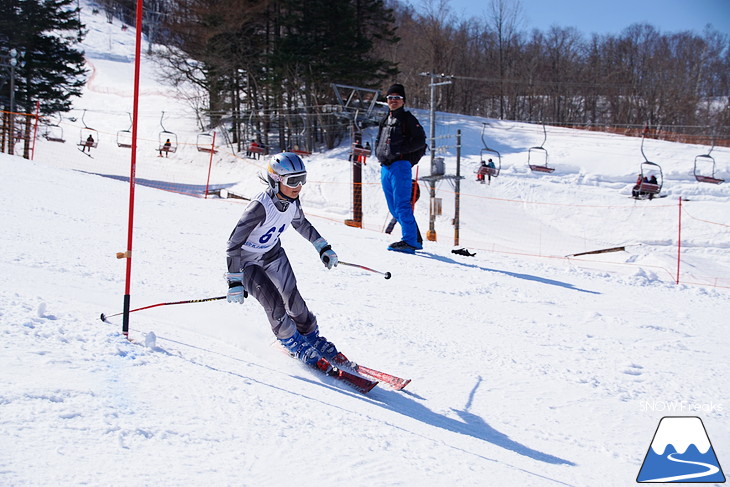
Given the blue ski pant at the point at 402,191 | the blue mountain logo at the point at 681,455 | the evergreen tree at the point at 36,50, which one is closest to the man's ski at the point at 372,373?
the blue mountain logo at the point at 681,455

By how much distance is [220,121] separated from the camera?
1474 inches

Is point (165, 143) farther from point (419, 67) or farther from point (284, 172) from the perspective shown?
point (284, 172)

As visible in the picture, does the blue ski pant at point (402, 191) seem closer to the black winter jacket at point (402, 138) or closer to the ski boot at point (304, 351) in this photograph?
the black winter jacket at point (402, 138)

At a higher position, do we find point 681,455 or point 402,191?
point 402,191

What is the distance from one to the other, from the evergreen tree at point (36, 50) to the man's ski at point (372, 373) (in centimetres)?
2819

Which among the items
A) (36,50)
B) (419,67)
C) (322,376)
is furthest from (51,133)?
(322,376)

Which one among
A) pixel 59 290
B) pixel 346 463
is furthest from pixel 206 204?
pixel 346 463

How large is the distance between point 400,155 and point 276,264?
4.47 m

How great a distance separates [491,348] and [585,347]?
91cm

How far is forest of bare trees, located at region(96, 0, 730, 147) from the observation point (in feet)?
104

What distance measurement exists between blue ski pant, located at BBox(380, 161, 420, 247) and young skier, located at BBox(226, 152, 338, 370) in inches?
167

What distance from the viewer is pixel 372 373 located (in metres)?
4.18

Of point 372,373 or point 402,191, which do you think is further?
point 402,191

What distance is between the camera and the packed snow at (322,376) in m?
2.46
